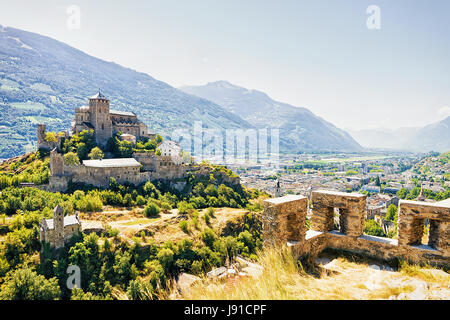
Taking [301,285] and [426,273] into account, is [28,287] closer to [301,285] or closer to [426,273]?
[301,285]

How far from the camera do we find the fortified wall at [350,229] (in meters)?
7.88

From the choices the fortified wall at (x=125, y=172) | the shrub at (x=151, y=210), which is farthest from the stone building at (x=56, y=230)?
the fortified wall at (x=125, y=172)

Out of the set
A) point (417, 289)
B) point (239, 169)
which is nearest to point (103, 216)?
point (417, 289)

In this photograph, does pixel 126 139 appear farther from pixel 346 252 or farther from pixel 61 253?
pixel 346 252

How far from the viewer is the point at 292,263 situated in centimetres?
746

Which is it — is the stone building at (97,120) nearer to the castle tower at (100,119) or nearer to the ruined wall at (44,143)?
the castle tower at (100,119)

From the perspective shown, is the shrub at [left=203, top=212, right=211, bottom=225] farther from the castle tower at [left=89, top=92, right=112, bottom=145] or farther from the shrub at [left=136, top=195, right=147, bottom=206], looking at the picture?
the castle tower at [left=89, top=92, right=112, bottom=145]

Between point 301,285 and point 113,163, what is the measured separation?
107 ft

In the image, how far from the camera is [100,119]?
40594 millimetres

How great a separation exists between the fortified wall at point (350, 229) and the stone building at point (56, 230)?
20.5 meters

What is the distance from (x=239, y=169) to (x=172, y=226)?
108076 mm

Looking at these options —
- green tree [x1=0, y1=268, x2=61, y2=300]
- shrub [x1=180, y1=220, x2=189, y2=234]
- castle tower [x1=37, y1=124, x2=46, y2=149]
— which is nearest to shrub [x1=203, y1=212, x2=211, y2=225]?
shrub [x1=180, y1=220, x2=189, y2=234]

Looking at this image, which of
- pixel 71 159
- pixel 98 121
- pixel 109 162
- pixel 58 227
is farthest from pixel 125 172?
pixel 58 227

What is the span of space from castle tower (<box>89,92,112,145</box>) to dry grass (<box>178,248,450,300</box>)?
126 feet
